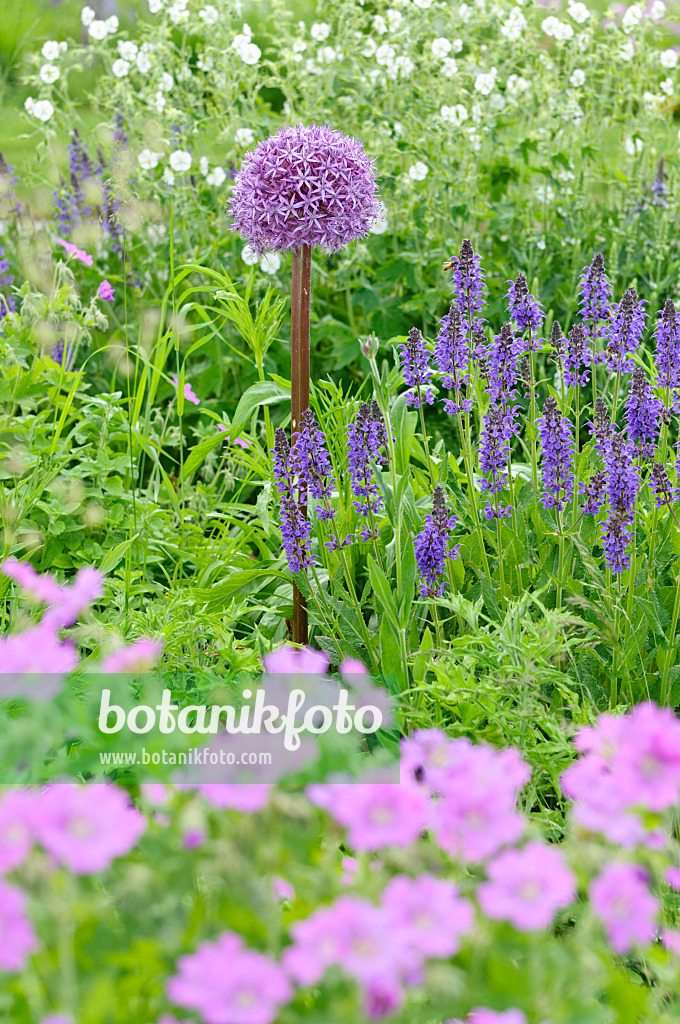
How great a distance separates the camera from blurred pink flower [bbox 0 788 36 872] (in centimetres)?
73

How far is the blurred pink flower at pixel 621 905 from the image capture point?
2.51ft

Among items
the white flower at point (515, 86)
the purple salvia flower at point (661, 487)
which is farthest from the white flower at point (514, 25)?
the purple salvia flower at point (661, 487)

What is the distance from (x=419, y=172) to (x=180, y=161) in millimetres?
881

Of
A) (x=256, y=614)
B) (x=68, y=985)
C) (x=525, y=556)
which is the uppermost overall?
(x=68, y=985)

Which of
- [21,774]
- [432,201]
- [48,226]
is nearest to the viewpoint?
[21,774]

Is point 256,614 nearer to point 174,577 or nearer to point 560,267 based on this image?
point 174,577

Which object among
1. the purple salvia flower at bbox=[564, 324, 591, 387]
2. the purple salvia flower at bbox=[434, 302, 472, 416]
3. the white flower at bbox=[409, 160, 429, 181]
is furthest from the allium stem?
the white flower at bbox=[409, 160, 429, 181]

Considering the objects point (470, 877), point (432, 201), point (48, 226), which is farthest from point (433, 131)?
point (470, 877)

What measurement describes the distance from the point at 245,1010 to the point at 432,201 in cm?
331

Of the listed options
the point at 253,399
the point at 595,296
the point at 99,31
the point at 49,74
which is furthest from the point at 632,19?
the point at 253,399

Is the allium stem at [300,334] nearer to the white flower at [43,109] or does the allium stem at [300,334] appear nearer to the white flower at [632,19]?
the white flower at [43,109]

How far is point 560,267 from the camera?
3773 millimetres

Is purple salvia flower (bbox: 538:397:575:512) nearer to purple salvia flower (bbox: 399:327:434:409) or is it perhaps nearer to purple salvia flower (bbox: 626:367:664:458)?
purple salvia flower (bbox: 626:367:664:458)

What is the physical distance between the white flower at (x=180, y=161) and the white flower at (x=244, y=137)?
0.20 metres
